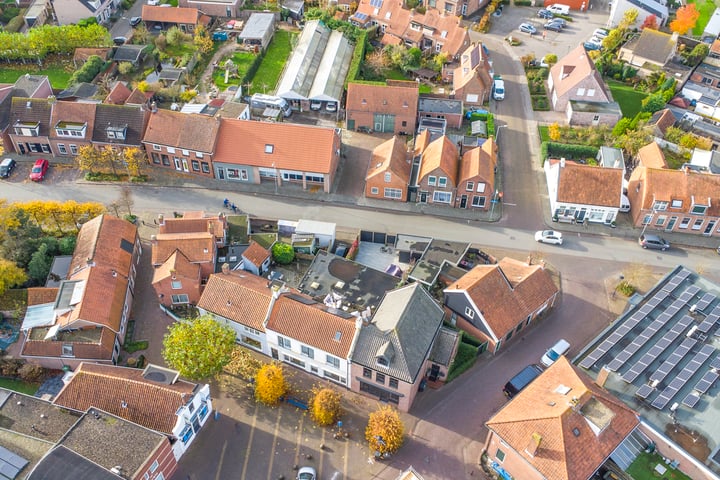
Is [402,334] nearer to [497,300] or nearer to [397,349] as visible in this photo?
[397,349]

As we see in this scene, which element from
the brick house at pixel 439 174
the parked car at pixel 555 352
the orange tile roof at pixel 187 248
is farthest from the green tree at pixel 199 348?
the brick house at pixel 439 174

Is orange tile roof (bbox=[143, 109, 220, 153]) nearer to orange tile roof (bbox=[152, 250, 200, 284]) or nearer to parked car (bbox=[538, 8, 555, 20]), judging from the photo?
orange tile roof (bbox=[152, 250, 200, 284])

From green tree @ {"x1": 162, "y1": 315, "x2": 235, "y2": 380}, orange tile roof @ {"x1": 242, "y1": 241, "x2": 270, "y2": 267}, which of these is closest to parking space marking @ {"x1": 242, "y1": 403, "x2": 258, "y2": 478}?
green tree @ {"x1": 162, "y1": 315, "x2": 235, "y2": 380}

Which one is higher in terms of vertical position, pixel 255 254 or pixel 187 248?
pixel 187 248

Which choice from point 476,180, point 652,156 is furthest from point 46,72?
point 652,156

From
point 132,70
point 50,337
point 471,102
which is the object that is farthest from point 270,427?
point 132,70
